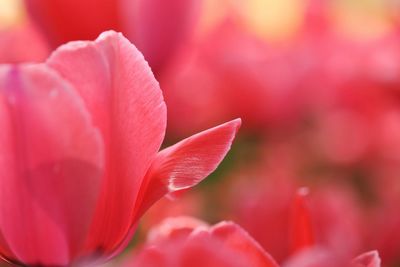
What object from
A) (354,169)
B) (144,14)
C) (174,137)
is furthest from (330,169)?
(144,14)

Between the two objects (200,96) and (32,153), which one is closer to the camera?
(32,153)

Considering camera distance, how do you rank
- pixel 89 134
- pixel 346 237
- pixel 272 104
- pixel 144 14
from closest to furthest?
pixel 89 134 → pixel 346 237 → pixel 144 14 → pixel 272 104

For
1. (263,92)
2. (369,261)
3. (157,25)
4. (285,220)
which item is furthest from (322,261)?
(263,92)

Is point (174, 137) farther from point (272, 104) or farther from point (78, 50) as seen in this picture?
point (78, 50)

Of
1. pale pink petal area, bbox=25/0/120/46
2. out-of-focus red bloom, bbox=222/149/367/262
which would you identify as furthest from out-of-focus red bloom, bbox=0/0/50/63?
out-of-focus red bloom, bbox=222/149/367/262

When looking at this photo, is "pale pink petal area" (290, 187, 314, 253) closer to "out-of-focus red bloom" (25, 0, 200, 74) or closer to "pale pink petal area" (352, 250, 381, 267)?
"pale pink petal area" (352, 250, 381, 267)

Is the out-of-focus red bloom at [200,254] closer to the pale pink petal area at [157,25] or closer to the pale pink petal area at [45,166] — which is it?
the pale pink petal area at [45,166]

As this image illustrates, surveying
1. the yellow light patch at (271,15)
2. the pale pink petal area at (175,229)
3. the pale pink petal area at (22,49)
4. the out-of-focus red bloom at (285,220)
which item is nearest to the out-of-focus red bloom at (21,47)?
the pale pink petal area at (22,49)
